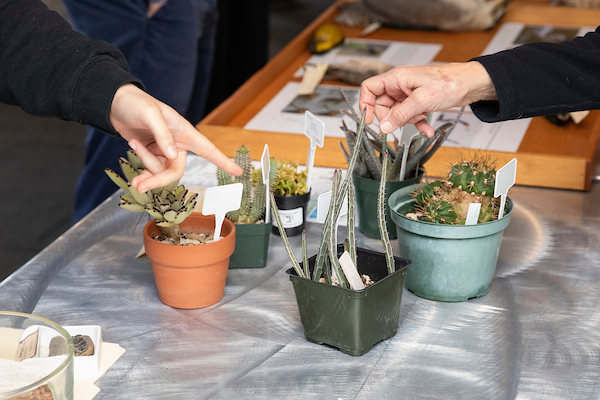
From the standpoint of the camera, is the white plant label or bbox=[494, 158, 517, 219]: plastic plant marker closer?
bbox=[494, 158, 517, 219]: plastic plant marker

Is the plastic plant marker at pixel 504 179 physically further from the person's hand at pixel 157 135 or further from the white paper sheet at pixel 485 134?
the white paper sheet at pixel 485 134

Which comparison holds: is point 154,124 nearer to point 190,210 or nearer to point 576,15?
point 190,210

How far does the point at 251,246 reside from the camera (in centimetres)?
118

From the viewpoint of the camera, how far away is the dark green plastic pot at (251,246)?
3.82 feet

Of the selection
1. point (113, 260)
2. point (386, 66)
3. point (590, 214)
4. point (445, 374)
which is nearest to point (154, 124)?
point (113, 260)

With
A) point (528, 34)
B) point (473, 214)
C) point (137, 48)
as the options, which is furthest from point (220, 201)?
point (528, 34)

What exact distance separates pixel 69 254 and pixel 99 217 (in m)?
0.17

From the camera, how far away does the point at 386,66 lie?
2.28m

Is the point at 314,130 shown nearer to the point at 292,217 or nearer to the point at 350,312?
the point at 292,217

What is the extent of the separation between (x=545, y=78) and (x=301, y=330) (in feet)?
1.88

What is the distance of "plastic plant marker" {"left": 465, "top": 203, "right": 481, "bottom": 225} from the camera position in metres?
1.01

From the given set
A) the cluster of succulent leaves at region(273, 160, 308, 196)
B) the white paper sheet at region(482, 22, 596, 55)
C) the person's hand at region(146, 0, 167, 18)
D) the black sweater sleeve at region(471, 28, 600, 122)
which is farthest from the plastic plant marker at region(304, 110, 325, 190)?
the white paper sheet at region(482, 22, 596, 55)

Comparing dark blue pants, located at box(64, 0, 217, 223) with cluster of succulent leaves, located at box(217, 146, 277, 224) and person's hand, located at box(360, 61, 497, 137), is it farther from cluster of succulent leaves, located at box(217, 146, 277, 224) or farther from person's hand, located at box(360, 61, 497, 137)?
person's hand, located at box(360, 61, 497, 137)

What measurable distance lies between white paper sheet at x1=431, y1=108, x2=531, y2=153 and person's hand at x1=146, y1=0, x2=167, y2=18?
1.01 meters
